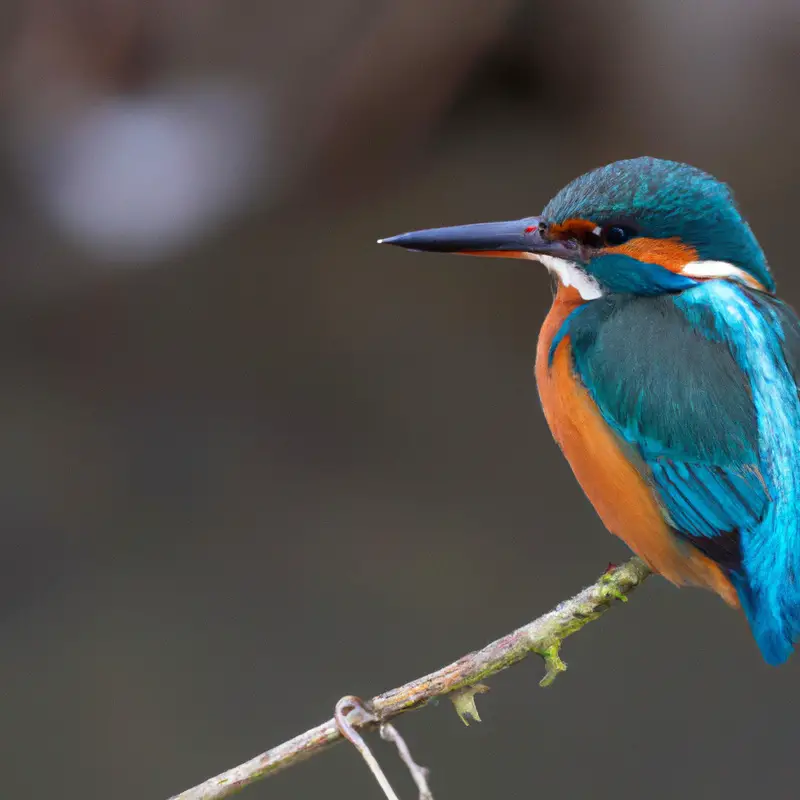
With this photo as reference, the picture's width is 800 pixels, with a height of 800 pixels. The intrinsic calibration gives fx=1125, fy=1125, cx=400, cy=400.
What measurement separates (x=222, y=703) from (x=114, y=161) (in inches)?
66.5

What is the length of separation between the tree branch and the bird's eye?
47cm

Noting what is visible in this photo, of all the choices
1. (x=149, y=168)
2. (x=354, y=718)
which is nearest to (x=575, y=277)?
(x=354, y=718)

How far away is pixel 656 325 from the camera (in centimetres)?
158

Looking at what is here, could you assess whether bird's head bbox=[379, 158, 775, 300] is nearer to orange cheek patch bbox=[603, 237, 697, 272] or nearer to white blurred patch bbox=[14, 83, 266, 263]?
orange cheek patch bbox=[603, 237, 697, 272]

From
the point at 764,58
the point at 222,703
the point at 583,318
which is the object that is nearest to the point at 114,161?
the point at 222,703

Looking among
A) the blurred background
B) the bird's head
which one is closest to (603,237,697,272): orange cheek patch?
the bird's head

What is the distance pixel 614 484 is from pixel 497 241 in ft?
1.32

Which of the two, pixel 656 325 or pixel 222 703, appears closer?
pixel 656 325

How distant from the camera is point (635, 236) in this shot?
5.26 feet

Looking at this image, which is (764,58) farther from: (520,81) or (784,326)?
(784,326)

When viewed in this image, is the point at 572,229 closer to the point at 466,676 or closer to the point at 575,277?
the point at 575,277

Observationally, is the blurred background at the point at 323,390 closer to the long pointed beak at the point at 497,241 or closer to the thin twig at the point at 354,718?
the long pointed beak at the point at 497,241

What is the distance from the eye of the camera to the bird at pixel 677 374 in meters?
1.52

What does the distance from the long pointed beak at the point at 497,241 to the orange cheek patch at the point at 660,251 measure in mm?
86
